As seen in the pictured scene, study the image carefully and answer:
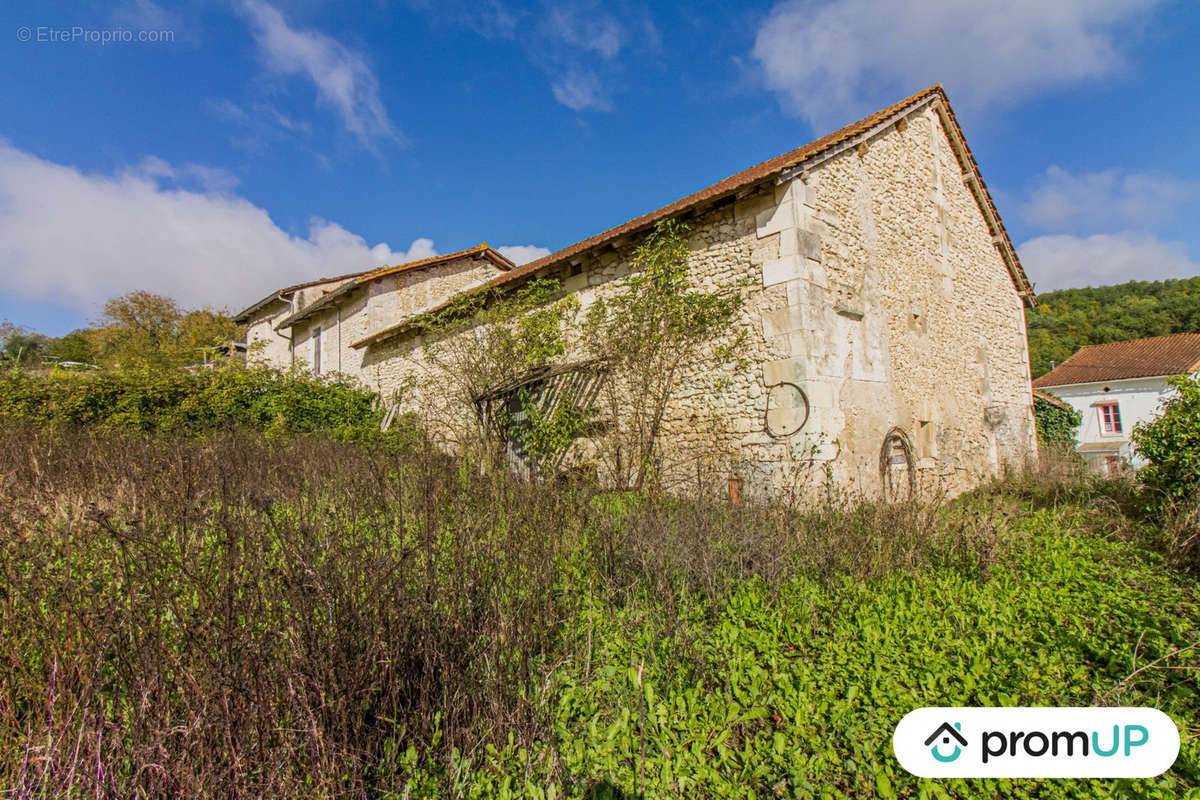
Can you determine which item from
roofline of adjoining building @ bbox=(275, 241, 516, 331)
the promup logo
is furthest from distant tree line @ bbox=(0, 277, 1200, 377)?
the promup logo

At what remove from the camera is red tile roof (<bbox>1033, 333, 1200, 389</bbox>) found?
21.6m

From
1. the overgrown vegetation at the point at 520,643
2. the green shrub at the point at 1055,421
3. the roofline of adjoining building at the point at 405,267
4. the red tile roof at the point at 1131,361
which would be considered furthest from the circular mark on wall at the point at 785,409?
the red tile roof at the point at 1131,361

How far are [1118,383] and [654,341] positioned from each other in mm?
26211

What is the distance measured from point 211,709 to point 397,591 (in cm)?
70

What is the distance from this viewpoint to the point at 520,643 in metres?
2.66

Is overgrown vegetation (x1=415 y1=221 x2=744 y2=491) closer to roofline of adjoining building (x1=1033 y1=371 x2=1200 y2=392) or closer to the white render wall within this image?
roofline of adjoining building (x1=1033 y1=371 x2=1200 y2=392)

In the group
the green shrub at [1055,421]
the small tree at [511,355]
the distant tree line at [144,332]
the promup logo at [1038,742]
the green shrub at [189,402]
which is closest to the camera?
the promup logo at [1038,742]

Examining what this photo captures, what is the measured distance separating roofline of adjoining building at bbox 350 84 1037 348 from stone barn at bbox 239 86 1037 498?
0.12 ft

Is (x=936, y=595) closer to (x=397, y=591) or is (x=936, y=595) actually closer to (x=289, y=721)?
(x=397, y=591)

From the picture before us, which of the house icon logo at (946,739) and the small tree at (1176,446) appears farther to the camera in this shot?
the small tree at (1176,446)

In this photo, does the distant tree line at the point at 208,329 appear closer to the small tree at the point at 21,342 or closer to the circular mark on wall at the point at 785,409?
the small tree at the point at 21,342

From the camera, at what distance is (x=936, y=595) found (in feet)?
12.6

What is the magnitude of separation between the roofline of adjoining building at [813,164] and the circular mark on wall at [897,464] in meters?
3.77

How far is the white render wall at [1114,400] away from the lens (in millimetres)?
22016
